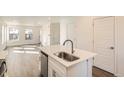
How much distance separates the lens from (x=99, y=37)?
1.43 meters

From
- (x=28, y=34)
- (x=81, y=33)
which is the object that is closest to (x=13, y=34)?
(x=28, y=34)

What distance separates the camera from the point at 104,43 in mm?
1410

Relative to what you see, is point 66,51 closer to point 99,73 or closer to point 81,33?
point 81,33

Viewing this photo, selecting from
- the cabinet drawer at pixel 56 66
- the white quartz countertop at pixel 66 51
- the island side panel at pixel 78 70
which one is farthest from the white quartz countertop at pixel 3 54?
the island side panel at pixel 78 70

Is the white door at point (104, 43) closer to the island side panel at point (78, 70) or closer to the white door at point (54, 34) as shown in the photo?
the island side panel at point (78, 70)

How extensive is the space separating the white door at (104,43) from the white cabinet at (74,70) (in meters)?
0.11

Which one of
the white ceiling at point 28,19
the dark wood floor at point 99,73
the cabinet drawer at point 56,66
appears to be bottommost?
the dark wood floor at point 99,73

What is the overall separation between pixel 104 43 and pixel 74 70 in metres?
0.49

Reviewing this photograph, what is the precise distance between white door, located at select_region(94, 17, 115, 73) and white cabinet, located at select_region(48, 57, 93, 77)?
11 centimetres

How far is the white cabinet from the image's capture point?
1.31 meters

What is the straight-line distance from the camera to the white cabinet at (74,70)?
4.31ft
